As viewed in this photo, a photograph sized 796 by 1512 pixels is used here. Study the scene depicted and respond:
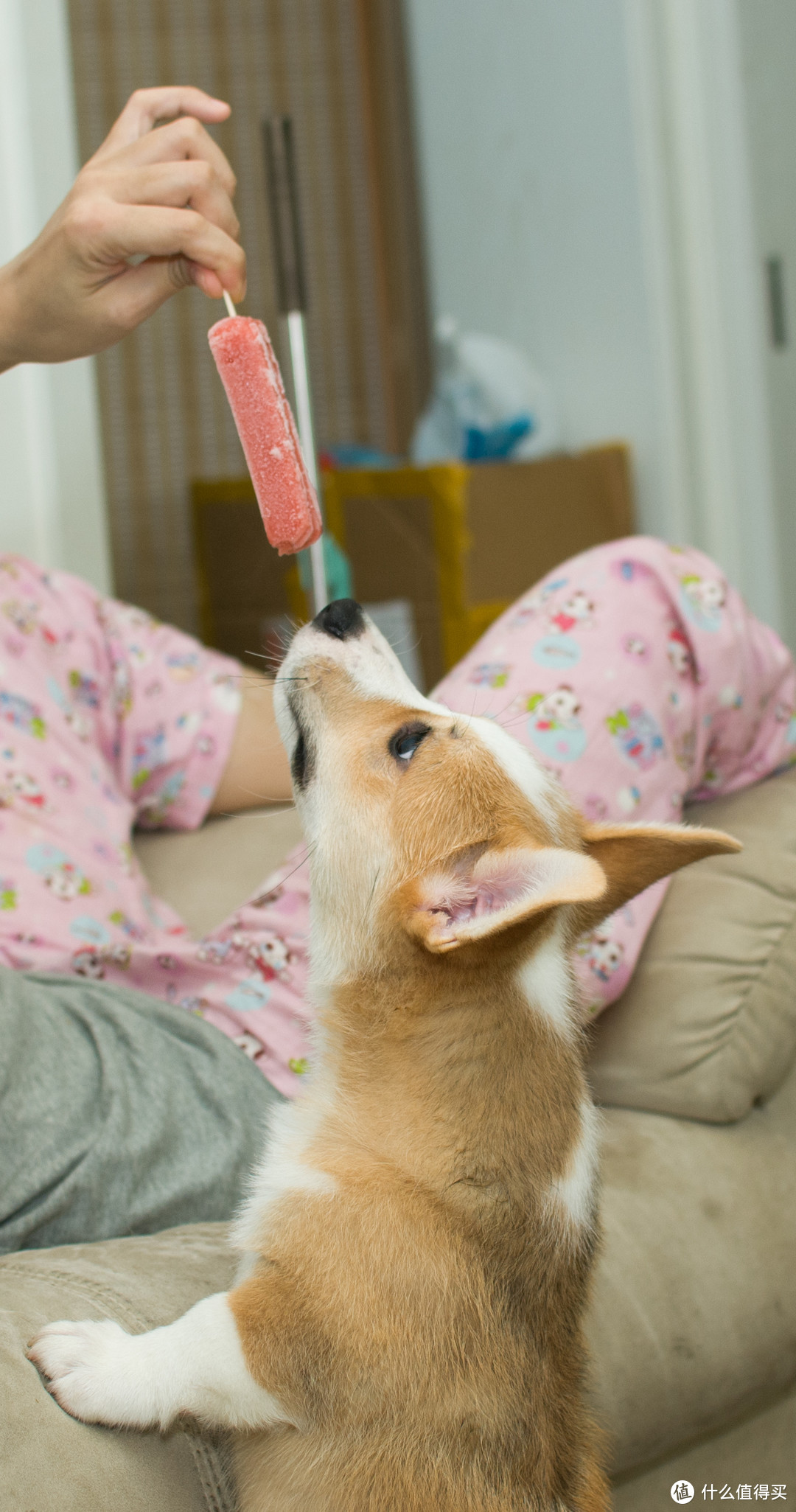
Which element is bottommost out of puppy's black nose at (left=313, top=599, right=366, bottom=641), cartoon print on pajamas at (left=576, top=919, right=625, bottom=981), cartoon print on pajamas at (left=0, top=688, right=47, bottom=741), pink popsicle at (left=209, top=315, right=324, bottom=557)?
cartoon print on pajamas at (left=576, top=919, right=625, bottom=981)

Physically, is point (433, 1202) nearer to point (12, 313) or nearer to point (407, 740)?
point (407, 740)

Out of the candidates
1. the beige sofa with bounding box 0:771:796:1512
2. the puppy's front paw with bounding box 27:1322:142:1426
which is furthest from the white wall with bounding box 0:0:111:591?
the puppy's front paw with bounding box 27:1322:142:1426

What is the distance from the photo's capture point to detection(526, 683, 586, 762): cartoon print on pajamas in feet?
4.39

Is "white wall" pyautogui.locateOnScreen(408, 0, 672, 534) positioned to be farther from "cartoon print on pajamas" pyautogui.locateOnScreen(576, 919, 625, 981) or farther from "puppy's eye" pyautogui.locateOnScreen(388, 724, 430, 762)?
"puppy's eye" pyautogui.locateOnScreen(388, 724, 430, 762)

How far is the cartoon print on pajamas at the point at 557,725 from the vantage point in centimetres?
134

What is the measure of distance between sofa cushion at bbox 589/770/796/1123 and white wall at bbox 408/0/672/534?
1.77 meters

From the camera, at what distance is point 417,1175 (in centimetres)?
92

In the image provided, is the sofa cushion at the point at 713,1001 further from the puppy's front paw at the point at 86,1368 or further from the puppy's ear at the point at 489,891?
the puppy's front paw at the point at 86,1368

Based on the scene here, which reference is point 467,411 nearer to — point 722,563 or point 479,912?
point 722,563

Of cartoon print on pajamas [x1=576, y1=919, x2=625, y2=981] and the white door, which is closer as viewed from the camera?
cartoon print on pajamas [x1=576, y1=919, x2=625, y2=981]

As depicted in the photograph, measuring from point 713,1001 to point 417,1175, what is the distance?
507 millimetres

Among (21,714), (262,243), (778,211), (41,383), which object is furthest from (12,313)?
(262,243)

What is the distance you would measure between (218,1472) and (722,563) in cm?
239

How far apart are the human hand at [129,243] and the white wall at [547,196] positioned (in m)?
1.91
